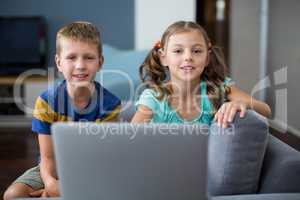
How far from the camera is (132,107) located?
224 centimetres

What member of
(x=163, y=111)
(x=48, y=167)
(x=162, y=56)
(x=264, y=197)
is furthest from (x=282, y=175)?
(x=48, y=167)

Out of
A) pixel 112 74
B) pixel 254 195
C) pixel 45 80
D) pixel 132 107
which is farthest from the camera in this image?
pixel 45 80

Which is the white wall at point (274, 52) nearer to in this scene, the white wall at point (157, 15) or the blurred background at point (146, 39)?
the blurred background at point (146, 39)

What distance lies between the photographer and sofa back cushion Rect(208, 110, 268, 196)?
139 cm

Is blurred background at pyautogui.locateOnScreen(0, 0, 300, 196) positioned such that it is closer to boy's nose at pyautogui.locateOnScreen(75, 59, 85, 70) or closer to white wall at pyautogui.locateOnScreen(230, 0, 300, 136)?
white wall at pyautogui.locateOnScreen(230, 0, 300, 136)

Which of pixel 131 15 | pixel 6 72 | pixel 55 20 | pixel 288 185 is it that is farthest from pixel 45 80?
pixel 288 185

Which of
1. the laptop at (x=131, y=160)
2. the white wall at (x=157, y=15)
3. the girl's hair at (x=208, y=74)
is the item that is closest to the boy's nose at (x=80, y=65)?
the girl's hair at (x=208, y=74)

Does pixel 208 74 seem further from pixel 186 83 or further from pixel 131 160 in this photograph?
pixel 131 160

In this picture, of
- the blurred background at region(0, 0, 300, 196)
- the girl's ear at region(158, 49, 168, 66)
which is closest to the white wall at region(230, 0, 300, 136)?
the blurred background at region(0, 0, 300, 196)

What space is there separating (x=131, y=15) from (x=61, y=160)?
4940 mm

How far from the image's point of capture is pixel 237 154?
4.68 feet

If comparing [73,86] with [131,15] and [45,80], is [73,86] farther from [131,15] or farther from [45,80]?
[131,15]

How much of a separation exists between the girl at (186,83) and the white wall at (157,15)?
114 inches

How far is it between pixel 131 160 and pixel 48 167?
2.35 ft
